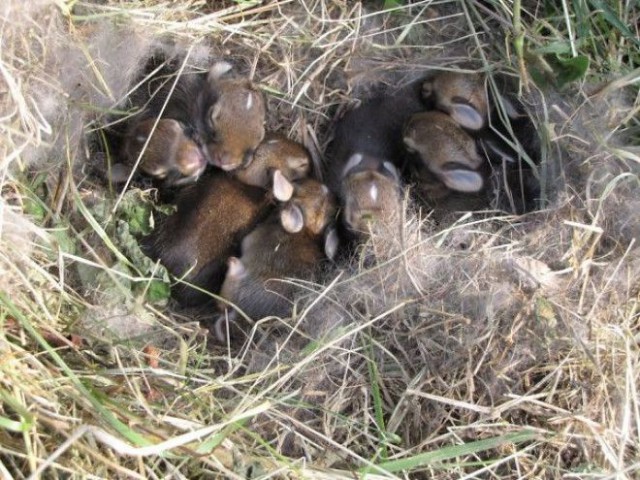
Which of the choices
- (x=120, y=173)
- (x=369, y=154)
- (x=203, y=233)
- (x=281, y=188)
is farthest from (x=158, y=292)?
(x=369, y=154)

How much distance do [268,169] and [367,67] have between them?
585 mm

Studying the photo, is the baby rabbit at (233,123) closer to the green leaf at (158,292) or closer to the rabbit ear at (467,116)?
the green leaf at (158,292)

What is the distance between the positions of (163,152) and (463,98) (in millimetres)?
1156

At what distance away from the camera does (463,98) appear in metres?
2.95

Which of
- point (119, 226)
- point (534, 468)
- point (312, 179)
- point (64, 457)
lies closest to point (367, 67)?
point (312, 179)

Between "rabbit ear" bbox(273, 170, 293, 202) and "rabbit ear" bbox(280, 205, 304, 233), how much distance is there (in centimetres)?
4

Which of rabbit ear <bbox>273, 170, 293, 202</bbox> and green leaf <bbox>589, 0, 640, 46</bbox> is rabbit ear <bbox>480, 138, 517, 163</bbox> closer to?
green leaf <bbox>589, 0, 640, 46</bbox>

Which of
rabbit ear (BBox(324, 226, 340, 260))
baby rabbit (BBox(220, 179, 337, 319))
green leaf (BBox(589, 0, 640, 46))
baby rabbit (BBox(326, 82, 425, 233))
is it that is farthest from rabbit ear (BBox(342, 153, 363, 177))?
green leaf (BBox(589, 0, 640, 46))

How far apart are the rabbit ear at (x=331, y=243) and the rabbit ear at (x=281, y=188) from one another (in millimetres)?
204

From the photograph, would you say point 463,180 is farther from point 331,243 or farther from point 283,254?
point 283,254

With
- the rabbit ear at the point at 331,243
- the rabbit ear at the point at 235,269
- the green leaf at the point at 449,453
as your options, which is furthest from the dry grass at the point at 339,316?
the rabbit ear at the point at 235,269

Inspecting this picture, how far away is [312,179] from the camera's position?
3.02m

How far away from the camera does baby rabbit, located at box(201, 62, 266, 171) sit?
291cm

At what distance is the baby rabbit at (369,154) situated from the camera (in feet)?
9.42
